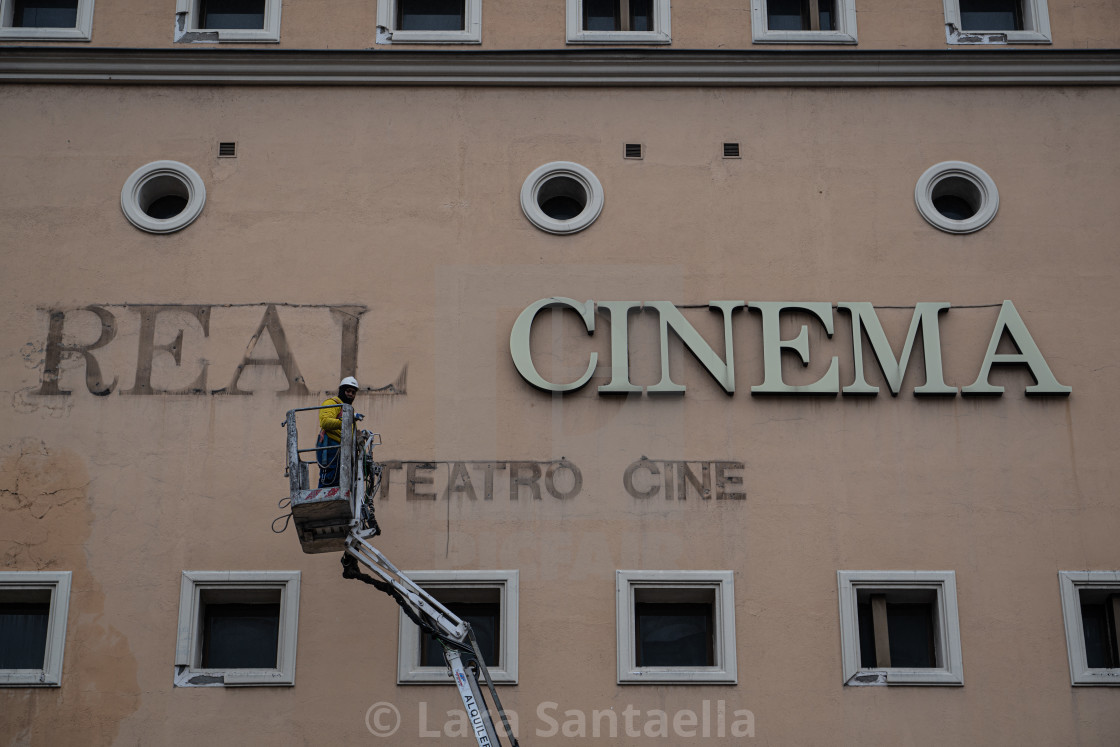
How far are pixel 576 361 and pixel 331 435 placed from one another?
3.40m

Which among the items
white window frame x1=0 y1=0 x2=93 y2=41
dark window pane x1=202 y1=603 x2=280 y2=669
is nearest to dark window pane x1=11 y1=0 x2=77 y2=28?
white window frame x1=0 y1=0 x2=93 y2=41

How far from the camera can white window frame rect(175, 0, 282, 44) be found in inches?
766

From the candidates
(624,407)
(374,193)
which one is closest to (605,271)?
(624,407)

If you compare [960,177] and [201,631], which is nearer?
[201,631]

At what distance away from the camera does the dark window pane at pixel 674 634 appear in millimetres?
17297

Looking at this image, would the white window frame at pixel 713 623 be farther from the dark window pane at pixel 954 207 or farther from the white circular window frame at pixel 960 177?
the dark window pane at pixel 954 207

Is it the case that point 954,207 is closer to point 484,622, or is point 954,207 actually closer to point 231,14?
point 484,622

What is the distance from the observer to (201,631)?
17328 mm

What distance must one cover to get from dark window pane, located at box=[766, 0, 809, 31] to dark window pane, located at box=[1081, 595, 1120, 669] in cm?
797

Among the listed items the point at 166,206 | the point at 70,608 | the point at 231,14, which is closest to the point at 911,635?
the point at 70,608


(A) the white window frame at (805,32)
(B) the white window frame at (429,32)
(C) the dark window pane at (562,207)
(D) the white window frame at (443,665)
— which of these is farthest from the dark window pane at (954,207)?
(D) the white window frame at (443,665)

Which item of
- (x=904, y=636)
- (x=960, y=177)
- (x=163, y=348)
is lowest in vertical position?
(x=904, y=636)

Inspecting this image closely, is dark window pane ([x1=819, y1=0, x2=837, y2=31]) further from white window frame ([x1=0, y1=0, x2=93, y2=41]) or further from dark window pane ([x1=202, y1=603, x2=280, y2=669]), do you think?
dark window pane ([x1=202, y1=603, x2=280, y2=669])

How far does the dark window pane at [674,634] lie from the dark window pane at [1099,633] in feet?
13.7
